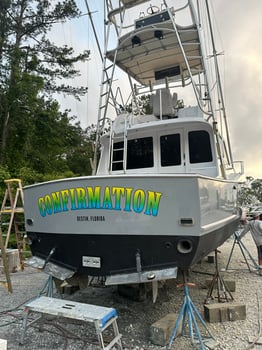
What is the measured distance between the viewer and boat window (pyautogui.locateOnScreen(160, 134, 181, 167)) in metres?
5.76

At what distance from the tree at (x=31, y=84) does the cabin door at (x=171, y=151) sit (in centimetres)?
832

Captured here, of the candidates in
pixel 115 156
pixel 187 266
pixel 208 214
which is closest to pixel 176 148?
pixel 115 156

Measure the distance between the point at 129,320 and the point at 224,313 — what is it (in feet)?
4.33

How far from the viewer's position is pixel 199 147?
5625 mm

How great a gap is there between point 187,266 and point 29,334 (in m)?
2.25

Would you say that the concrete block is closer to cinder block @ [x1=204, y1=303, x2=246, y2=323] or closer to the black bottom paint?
the black bottom paint

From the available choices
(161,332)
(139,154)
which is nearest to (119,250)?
(161,332)

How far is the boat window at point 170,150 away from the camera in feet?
18.9

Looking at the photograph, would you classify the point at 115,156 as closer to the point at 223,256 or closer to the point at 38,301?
the point at 38,301

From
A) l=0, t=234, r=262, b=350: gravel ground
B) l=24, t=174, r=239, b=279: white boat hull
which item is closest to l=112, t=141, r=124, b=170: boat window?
l=24, t=174, r=239, b=279: white boat hull

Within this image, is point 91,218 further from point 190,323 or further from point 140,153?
point 140,153

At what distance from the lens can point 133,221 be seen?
140 inches

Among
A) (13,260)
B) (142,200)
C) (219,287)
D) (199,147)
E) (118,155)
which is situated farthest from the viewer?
(13,260)

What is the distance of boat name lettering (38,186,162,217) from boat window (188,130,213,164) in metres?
2.35
